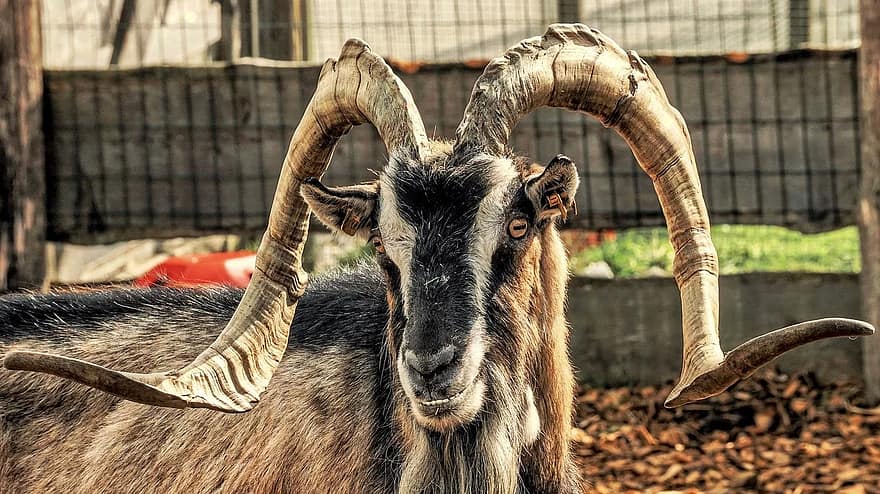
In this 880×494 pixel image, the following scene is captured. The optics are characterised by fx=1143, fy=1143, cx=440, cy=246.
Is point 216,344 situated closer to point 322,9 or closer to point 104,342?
point 104,342

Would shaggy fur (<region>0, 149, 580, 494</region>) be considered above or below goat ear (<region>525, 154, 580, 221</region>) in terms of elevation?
below

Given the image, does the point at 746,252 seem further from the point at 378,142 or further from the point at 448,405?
the point at 448,405

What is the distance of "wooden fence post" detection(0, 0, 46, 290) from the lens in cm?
872

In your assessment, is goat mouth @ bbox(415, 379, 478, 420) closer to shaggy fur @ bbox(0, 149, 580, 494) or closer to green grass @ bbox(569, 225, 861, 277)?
shaggy fur @ bbox(0, 149, 580, 494)

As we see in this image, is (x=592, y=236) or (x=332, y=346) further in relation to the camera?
(x=592, y=236)

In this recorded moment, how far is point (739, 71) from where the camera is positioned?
8852 mm

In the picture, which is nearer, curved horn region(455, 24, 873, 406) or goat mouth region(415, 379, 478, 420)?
goat mouth region(415, 379, 478, 420)

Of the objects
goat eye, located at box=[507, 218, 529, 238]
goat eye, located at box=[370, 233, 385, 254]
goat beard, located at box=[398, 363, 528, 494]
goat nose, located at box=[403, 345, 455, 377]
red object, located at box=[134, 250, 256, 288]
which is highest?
goat eye, located at box=[507, 218, 529, 238]

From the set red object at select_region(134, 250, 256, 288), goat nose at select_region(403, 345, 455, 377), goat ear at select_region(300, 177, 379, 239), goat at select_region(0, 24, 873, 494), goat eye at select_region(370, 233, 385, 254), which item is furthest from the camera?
red object at select_region(134, 250, 256, 288)

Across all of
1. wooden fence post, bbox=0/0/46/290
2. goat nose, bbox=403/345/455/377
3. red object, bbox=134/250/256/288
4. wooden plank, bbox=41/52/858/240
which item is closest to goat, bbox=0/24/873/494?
goat nose, bbox=403/345/455/377

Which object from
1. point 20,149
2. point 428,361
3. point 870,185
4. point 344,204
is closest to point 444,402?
point 428,361

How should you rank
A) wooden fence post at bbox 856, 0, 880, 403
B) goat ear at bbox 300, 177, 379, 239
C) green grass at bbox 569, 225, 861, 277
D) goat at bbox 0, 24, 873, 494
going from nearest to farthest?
1. goat at bbox 0, 24, 873, 494
2. goat ear at bbox 300, 177, 379, 239
3. wooden fence post at bbox 856, 0, 880, 403
4. green grass at bbox 569, 225, 861, 277

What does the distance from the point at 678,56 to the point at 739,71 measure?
493 mm

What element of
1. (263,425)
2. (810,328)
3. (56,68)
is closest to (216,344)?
(263,425)
